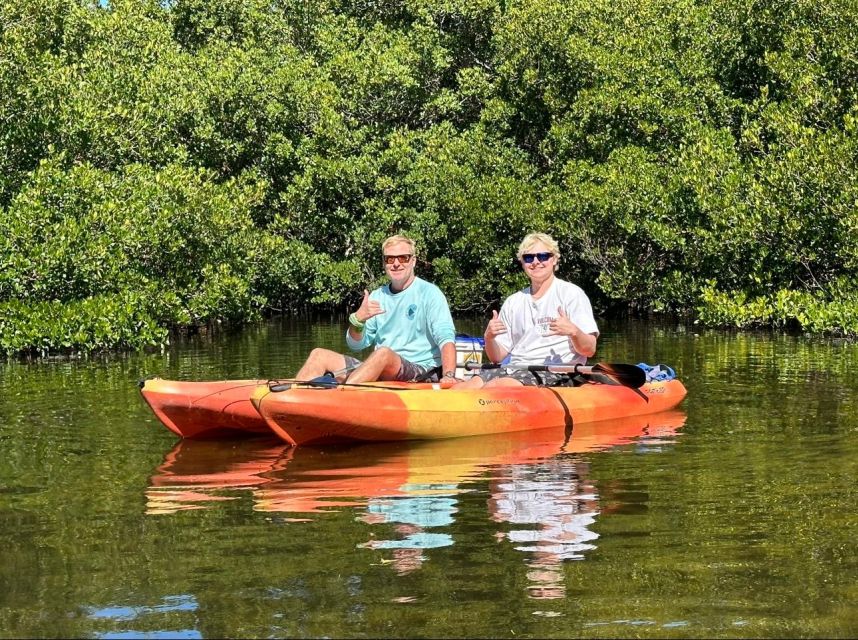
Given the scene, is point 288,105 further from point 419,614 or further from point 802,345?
point 419,614

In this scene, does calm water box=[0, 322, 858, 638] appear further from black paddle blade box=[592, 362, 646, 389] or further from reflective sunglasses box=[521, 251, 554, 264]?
reflective sunglasses box=[521, 251, 554, 264]

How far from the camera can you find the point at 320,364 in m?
11.3

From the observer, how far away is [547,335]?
11.5 m

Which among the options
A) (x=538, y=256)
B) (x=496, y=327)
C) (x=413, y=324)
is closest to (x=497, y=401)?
(x=496, y=327)

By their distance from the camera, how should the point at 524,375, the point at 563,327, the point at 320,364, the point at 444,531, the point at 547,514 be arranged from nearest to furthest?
1. the point at 444,531
2. the point at 547,514
3. the point at 563,327
4. the point at 320,364
5. the point at 524,375

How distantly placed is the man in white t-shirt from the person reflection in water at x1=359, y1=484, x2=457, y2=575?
286 cm

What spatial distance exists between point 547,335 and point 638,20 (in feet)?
68.1

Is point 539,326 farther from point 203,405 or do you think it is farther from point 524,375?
point 203,405

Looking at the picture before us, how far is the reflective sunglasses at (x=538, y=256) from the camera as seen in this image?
11.2 m

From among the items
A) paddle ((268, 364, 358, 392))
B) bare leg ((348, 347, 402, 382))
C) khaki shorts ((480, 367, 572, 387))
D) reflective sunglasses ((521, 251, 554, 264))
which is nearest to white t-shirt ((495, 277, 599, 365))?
khaki shorts ((480, 367, 572, 387))

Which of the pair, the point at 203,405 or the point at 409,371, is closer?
the point at 203,405

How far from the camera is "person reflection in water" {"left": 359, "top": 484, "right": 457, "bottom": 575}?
21.4 feet

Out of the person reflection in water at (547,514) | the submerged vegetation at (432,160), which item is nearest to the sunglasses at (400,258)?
the person reflection in water at (547,514)

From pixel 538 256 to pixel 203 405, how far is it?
2.93 m
